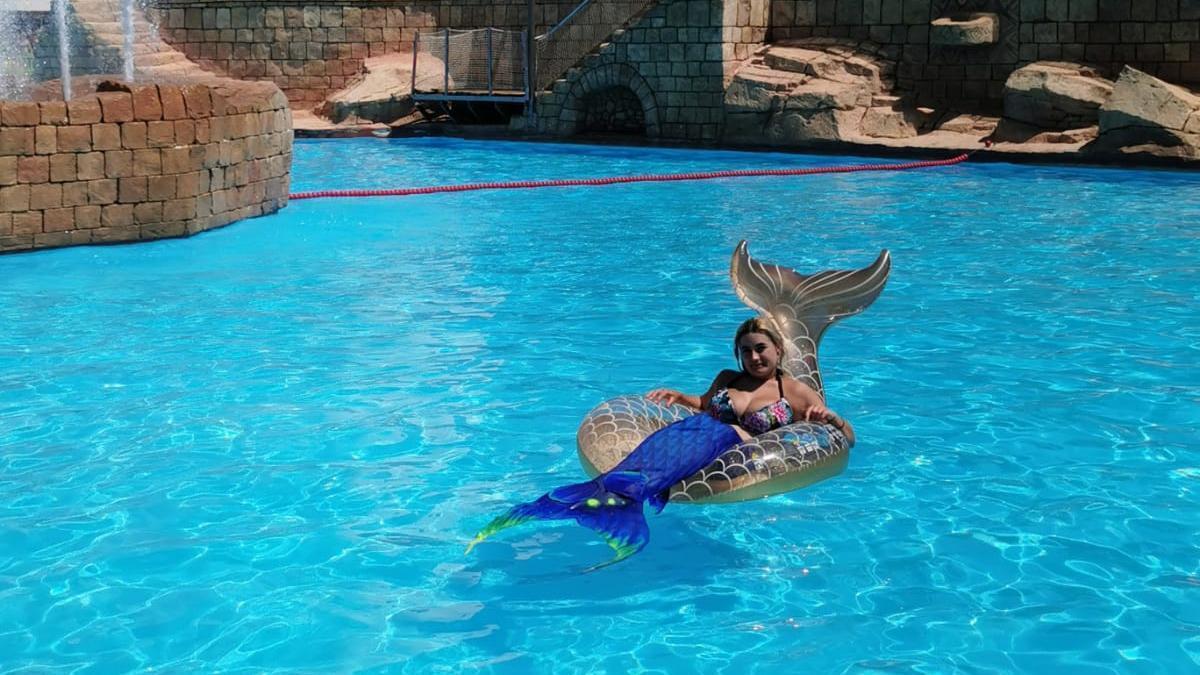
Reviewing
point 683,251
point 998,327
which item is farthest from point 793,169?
point 998,327

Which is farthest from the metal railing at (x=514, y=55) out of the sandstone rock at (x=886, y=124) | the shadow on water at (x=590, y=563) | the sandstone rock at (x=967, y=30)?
the shadow on water at (x=590, y=563)

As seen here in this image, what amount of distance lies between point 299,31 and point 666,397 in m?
19.3

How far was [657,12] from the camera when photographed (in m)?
19.6

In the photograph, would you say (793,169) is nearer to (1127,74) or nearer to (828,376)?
(1127,74)

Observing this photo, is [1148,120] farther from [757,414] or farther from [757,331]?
[757,414]

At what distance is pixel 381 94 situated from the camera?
2241 cm

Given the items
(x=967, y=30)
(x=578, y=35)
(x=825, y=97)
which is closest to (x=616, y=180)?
(x=825, y=97)

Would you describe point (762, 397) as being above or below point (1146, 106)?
below

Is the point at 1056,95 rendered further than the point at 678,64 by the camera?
No

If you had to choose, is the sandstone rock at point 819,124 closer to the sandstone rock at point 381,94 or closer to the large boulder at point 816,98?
the large boulder at point 816,98

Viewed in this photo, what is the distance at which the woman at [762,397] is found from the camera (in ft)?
17.9

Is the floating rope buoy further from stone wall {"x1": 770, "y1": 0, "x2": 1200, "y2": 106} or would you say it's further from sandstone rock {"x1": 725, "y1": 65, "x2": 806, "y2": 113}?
stone wall {"x1": 770, "y1": 0, "x2": 1200, "y2": 106}

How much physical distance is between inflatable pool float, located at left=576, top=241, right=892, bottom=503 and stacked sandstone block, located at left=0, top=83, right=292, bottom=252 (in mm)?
6601

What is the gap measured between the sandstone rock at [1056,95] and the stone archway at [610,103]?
200 inches
